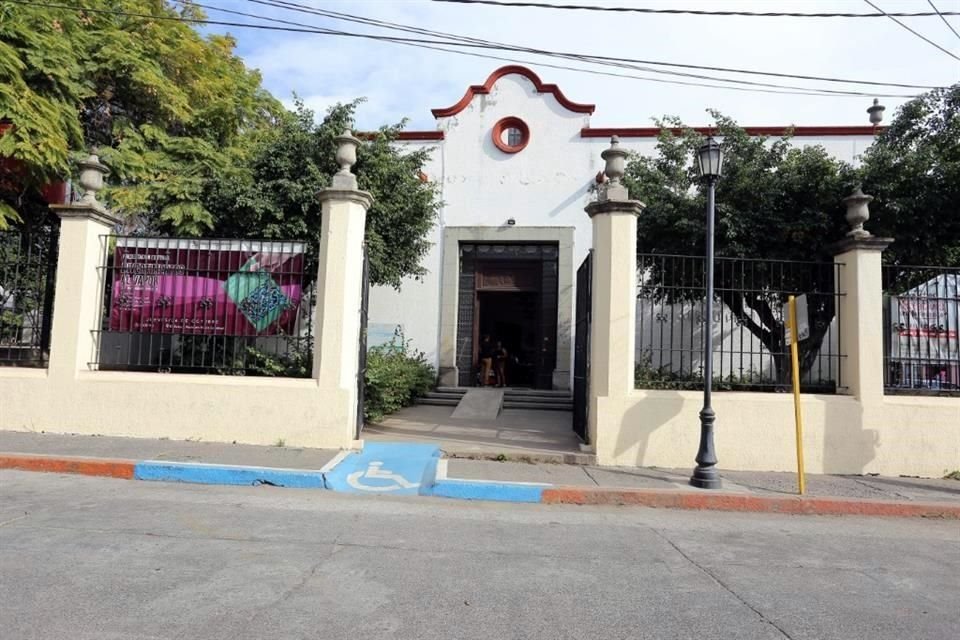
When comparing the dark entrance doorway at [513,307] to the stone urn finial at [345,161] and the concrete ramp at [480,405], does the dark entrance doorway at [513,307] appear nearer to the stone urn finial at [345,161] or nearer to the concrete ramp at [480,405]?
the concrete ramp at [480,405]

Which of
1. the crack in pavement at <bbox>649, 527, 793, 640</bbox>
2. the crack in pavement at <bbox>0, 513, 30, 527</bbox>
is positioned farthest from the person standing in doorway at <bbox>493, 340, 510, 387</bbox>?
the crack in pavement at <bbox>0, 513, 30, 527</bbox>

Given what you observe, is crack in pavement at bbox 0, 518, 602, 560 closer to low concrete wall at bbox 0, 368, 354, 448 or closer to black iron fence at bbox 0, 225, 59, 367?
low concrete wall at bbox 0, 368, 354, 448

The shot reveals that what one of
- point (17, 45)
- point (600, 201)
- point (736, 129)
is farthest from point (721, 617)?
point (17, 45)

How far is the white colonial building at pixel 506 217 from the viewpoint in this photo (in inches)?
605

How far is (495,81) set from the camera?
15836 mm

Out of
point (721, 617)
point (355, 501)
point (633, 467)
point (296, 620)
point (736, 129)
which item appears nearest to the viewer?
point (296, 620)

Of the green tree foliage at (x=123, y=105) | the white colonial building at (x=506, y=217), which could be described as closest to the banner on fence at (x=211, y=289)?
the green tree foliage at (x=123, y=105)

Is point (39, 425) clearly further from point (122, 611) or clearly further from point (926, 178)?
point (926, 178)

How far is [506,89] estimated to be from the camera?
1584 centimetres

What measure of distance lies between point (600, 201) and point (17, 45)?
368 inches

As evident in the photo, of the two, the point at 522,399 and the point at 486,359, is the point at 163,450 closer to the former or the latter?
the point at 522,399

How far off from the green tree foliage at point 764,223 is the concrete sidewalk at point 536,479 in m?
2.43

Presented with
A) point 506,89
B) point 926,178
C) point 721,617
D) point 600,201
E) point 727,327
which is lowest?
point 721,617

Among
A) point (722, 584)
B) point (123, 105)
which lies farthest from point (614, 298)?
point (123, 105)
